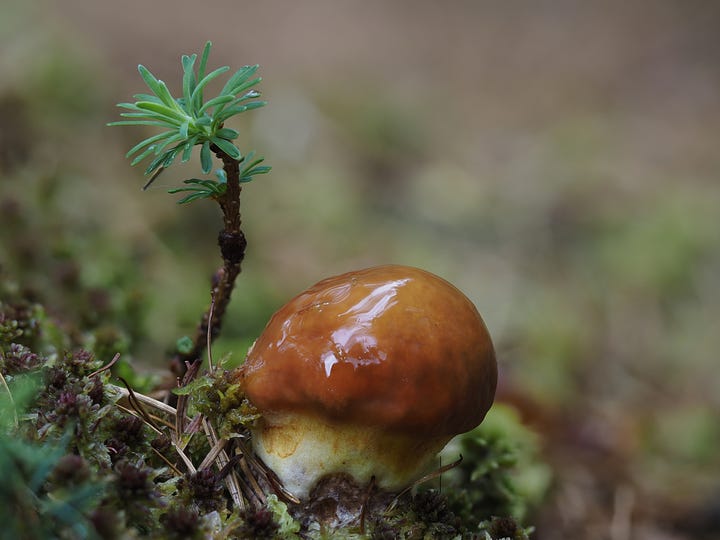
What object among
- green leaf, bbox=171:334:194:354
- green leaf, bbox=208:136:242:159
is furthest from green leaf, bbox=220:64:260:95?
green leaf, bbox=171:334:194:354

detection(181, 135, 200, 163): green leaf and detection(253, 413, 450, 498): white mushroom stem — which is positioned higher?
detection(181, 135, 200, 163): green leaf

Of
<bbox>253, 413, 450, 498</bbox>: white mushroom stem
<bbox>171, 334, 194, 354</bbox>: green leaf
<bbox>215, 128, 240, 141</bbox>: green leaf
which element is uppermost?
<bbox>215, 128, 240, 141</bbox>: green leaf

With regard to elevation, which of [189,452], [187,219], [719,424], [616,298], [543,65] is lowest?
[719,424]

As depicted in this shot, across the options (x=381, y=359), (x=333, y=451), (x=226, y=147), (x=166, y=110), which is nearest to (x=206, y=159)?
(x=226, y=147)

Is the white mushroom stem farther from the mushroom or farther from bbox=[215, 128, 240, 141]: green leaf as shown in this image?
bbox=[215, 128, 240, 141]: green leaf

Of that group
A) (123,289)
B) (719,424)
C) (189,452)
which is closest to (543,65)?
(719,424)

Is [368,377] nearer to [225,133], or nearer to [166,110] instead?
[225,133]

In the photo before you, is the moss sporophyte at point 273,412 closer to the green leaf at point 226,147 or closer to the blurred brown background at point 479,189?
the green leaf at point 226,147

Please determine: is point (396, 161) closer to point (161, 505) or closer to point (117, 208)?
point (117, 208)

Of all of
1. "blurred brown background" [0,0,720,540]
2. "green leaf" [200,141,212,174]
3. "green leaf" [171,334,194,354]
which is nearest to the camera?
"green leaf" [200,141,212,174]
